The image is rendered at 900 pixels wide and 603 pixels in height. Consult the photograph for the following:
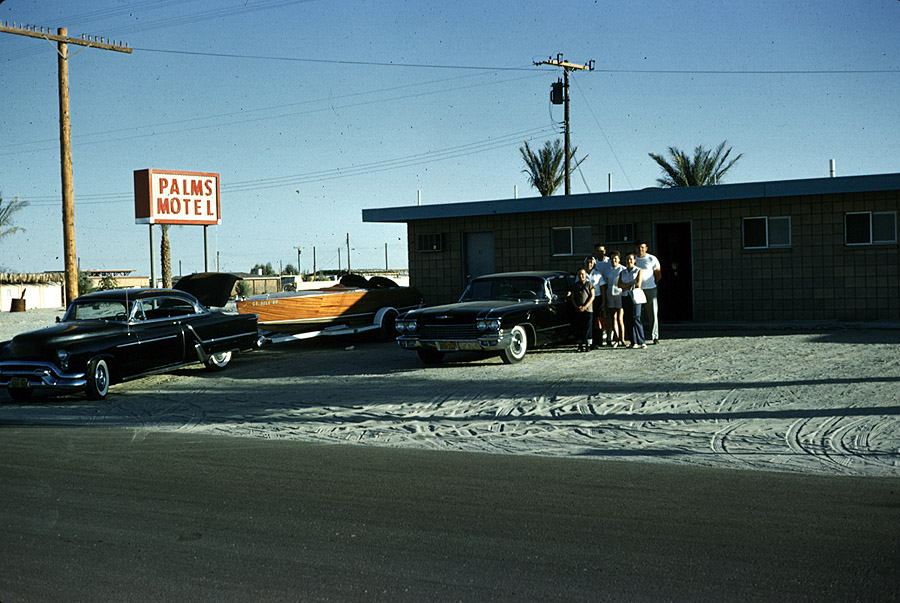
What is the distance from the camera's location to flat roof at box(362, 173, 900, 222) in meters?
18.1

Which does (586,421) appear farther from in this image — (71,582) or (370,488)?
(71,582)

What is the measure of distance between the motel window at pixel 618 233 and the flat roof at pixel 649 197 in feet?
2.05

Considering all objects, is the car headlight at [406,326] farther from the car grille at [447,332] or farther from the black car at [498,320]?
the car grille at [447,332]

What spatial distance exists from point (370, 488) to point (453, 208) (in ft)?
52.7

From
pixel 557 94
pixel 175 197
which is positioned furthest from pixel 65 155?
pixel 557 94

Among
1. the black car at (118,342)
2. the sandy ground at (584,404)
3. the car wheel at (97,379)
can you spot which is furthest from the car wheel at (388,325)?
the car wheel at (97,379)

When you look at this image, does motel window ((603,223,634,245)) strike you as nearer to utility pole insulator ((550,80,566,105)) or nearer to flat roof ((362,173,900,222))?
flat roof ((362,173,900,222))

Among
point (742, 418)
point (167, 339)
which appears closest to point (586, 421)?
point (742, 418)

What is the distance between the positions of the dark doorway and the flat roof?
817 mm

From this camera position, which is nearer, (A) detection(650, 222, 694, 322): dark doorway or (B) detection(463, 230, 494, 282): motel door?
(A) detection(650, 222, 694, 322): dark doorway

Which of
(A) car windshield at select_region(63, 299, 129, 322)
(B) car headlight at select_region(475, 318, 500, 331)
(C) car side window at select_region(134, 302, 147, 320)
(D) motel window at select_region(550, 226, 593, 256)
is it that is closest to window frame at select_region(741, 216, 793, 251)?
(D) motel window at select_region(550, 226, 593, 256)

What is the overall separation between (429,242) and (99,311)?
418 inches

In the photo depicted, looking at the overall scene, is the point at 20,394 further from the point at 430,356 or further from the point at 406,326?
the point at 430,356

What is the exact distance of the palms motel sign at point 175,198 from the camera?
25.5 metres
